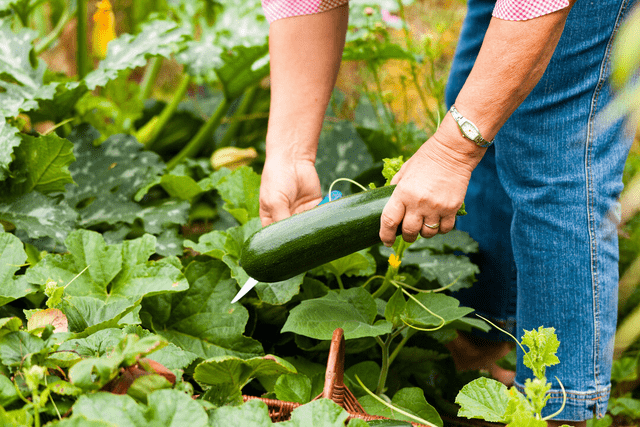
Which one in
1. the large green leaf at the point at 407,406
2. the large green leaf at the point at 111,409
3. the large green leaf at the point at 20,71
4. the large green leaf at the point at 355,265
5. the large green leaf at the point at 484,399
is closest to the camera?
the large green leaf at the point at 111,409

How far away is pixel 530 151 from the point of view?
111cm

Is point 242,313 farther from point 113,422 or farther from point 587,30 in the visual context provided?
point 587,30

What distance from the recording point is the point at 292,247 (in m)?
1.06

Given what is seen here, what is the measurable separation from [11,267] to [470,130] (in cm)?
89

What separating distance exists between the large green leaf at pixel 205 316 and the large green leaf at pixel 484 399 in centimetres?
50

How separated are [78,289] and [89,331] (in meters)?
0.27

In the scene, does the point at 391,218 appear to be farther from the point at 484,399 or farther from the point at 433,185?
the point at 484,399

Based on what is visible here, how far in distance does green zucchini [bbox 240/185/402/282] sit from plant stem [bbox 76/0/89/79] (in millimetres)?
1291

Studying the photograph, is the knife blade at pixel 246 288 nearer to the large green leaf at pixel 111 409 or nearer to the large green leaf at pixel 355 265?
the large green leaf at pixel 355 265

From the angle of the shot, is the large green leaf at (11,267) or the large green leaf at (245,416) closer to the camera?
the large green leaf at (245,416)

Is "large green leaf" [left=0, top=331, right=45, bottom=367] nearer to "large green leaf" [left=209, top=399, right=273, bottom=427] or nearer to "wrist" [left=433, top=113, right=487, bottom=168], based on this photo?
"large green leaf" [left=209, top=399, right=273, bottom=427]

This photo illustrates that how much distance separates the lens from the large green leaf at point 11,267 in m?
1.02

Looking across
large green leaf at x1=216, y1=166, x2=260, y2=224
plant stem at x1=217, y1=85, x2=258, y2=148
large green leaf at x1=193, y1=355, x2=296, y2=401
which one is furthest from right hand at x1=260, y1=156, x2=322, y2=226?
plant stem at x1=217, y1=85, x2=258, y2=148

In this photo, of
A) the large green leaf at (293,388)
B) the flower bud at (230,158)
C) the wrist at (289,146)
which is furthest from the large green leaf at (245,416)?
the flower bud at (230,158)
